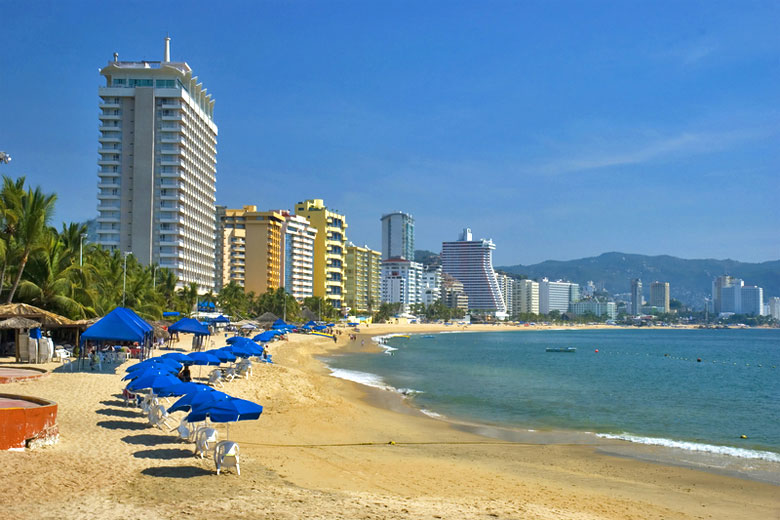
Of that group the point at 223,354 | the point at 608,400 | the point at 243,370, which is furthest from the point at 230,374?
the point at 608,400

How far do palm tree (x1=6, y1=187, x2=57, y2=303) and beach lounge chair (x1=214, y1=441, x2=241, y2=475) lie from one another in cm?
2268

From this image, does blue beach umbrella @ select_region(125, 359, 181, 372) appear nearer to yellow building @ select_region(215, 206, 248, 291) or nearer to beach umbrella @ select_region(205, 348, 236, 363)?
beach umbrella @ select_region(205, 348, 236, 363)

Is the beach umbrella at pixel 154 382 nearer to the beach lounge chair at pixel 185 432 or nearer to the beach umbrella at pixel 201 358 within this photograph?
the beach lounge chair at pixel 185 432

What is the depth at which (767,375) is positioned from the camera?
5456cm

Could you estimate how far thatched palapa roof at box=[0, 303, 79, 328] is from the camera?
2669cm

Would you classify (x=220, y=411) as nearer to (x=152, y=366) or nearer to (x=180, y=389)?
(x=180, y=389)

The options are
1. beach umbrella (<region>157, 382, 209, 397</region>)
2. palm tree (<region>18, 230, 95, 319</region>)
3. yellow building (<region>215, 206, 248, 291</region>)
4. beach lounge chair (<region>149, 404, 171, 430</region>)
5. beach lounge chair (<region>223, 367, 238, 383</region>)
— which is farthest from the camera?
yellow building (<region>215, 206, 248, 291</region>)

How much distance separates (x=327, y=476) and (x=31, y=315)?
19.0 m

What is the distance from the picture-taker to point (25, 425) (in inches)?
485

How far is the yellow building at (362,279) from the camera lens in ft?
555

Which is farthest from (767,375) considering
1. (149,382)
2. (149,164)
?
(149,164)

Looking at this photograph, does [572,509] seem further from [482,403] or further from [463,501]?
[482,403]


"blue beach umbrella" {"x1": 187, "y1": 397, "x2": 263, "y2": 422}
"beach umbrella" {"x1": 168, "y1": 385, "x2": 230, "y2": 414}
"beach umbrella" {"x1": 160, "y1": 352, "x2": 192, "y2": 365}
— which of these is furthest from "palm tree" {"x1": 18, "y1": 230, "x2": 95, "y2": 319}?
"blue beach umbrella" {"x1": 187, "y1": 397, "x2": 263, "y2": 422}

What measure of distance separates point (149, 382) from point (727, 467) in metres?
15.8
